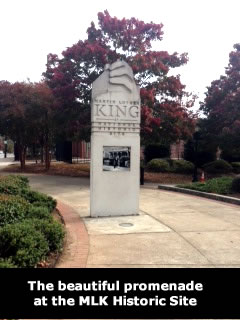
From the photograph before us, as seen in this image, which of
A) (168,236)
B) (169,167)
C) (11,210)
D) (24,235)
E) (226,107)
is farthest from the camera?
(169,167)

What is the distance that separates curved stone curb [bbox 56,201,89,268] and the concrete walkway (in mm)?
122

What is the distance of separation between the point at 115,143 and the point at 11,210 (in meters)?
3.39

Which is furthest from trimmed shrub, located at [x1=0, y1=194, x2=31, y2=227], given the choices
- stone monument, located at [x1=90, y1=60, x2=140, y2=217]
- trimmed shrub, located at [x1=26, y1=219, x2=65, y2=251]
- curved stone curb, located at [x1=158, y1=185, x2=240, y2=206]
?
curved stone curb, located at [x1=158, y1=185, x2=240, y2=206]

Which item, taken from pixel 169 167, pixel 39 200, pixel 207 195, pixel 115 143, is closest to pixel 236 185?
pixel 207 195

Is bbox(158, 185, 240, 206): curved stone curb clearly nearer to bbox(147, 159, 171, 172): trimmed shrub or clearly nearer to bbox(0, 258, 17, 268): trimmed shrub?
bbox(0, 258, 17, 268): trimmed shrub

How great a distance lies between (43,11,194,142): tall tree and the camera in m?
17.2

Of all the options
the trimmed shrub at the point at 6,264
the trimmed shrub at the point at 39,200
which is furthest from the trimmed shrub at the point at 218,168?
the trimmed shrub at the point at 6,264

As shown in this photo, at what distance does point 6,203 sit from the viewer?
23.2 ft

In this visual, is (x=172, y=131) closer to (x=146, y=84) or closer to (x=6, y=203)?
(x=146, y=84)

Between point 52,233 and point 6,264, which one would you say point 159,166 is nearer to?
point 52,233

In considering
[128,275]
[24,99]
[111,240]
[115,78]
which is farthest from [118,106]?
[24,99]

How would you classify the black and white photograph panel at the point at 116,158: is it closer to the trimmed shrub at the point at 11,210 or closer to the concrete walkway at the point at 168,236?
the concrete walkway at the point at 168,236

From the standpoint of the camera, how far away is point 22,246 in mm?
5059

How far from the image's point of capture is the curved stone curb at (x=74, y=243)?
551 cm
